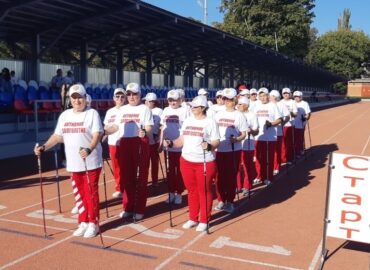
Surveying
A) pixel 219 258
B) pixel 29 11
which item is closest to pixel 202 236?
pixel 219 258

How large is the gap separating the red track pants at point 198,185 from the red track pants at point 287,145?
20.1 feet

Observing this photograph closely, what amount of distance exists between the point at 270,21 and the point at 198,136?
48.9 m

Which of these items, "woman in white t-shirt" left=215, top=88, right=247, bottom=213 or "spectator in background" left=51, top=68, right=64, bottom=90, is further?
"spectator in background" left=51, top=68, right=64, bottom=90

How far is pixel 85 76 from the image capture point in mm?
Answer: 22359

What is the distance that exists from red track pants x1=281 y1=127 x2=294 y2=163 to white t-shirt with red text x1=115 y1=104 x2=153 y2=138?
6.17 m

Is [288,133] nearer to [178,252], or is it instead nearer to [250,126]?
[250,126]

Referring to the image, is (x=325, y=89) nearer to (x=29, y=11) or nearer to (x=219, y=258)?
(x=29, y=11)

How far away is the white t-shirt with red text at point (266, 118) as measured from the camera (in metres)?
9.59

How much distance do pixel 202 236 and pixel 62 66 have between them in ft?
54.3

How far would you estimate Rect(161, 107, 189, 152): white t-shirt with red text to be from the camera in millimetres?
8055

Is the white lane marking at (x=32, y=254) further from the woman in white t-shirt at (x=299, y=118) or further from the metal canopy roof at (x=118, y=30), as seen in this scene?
the metal canopy roof at (x=118, y=30)

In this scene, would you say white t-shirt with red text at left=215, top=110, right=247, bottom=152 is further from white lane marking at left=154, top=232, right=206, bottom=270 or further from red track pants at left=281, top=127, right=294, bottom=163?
red track pants at left=281, top=127, right=294, bottom=163

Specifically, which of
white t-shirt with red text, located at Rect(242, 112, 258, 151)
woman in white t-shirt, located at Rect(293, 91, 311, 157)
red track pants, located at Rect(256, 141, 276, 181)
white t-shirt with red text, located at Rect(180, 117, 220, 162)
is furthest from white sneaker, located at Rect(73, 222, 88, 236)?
woman in white t-shirt, located at Rect(293, 91, 311, 157)

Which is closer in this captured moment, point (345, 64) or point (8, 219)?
point (8, 219)
